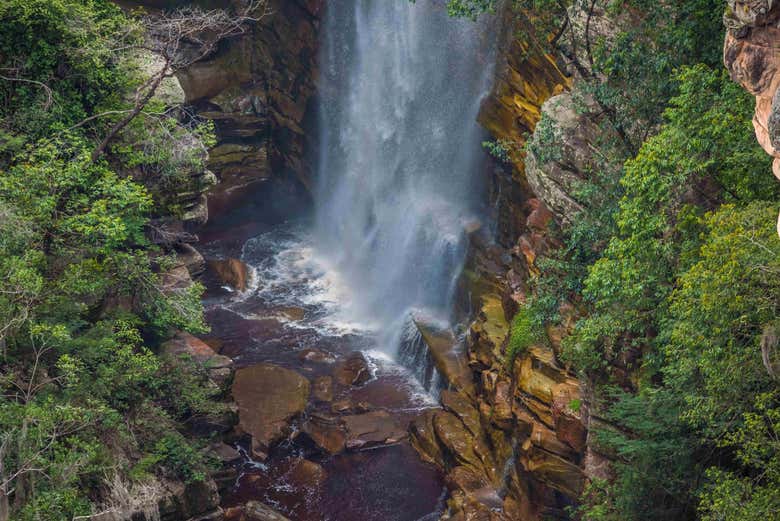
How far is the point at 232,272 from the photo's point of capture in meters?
27.5

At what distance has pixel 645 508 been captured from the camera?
11.7 metres

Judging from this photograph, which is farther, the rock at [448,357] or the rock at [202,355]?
the rock at [448,357]

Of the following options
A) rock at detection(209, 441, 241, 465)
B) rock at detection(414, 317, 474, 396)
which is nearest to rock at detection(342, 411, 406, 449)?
rock at detection(414, 317, 474, 396)

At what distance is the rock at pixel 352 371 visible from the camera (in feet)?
71.9

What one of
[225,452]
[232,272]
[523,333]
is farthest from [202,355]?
[232,272]

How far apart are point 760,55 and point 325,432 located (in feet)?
48.6

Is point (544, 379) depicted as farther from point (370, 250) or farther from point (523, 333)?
point (370, 250)

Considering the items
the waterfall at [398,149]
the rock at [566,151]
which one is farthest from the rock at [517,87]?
the rock at [566,151]

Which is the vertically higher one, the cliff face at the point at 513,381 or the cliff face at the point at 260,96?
the cliff face at the point at 260,96

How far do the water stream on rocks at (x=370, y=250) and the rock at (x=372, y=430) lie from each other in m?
0.25

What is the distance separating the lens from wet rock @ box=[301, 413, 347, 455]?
63.4 ft

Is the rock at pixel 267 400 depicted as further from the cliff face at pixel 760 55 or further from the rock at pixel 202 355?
the cliff face at pixel 760 55

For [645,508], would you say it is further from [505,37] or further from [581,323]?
[505,37]

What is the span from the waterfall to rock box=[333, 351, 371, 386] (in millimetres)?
1517
